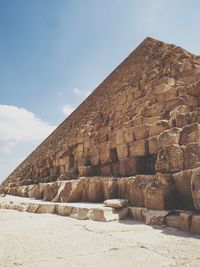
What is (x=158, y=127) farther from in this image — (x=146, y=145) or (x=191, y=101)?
(x=191, y=101)

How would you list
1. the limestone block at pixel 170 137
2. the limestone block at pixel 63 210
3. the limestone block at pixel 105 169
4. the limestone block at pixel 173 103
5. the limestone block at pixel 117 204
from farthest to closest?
1. the limestone block at pixel 105 169
2. the limestone block at pixel 173 103
3. the limestone block at pixel 63 210
4. the limestone block at pixel 170 137
5. the limestone block at pixel 117 204

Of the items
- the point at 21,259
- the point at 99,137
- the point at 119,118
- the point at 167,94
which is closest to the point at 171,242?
the point at 21,259

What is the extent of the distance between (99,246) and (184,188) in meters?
1.80

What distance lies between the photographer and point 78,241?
360cm

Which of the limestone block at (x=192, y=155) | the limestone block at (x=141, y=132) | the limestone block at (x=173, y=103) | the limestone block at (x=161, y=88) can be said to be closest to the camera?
the limestone block at (x=192, y=155)

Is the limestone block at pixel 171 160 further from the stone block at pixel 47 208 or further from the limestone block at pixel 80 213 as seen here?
the stone block at pixel 47 208

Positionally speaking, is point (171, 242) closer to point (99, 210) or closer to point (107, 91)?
point (99, 210)

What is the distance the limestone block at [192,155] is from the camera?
4847 mm

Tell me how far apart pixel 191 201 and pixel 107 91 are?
12393mm

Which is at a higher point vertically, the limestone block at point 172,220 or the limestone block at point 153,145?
the limestone block at point 153,145

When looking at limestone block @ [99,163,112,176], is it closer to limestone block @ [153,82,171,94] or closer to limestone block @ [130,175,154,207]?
limestone block @ [153,82,171,94]

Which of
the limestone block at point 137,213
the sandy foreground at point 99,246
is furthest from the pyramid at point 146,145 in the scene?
the sandy foreground at point 99,246

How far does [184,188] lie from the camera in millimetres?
4523

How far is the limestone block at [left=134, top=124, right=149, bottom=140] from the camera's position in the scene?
703 centimetres
